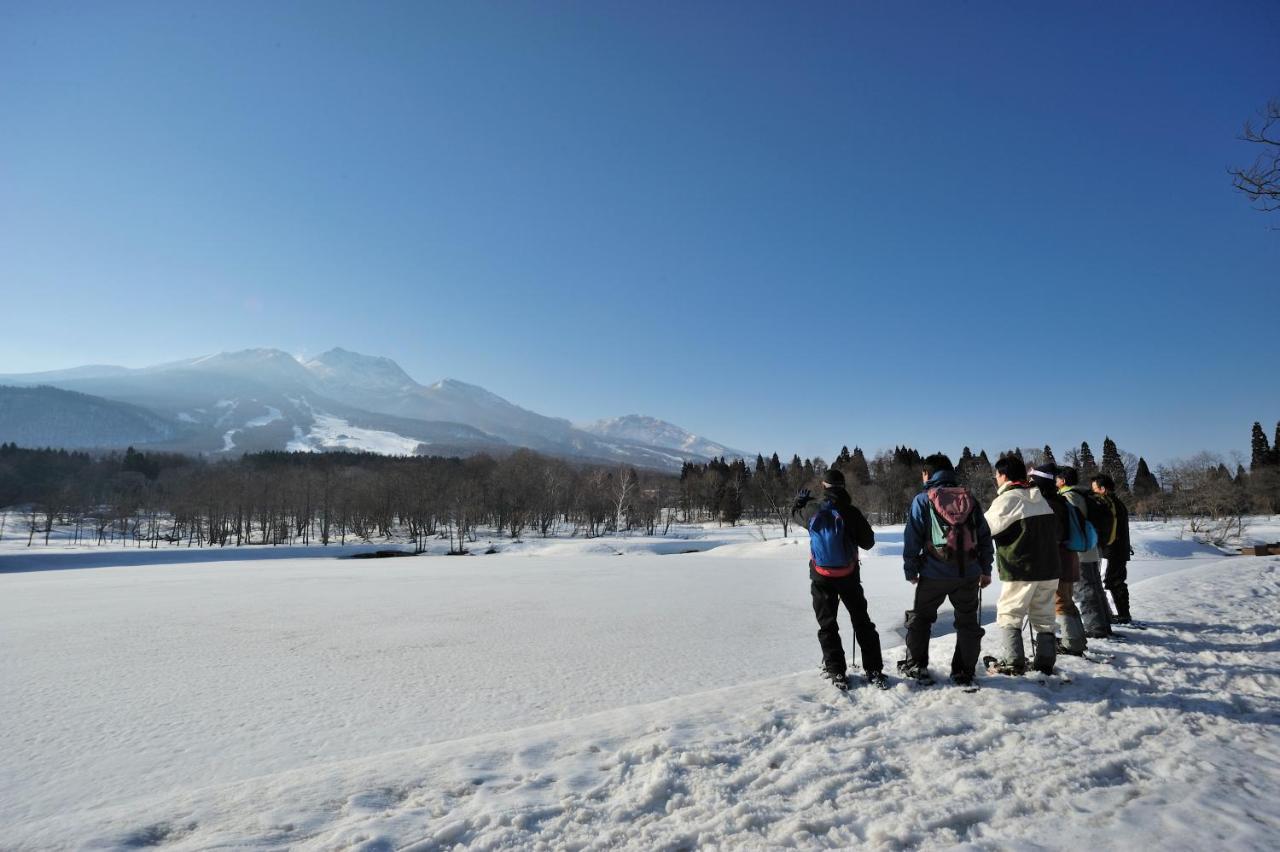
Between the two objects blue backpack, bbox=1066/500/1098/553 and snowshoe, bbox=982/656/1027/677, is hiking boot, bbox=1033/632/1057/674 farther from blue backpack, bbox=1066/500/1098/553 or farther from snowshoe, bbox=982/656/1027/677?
blue backpack, bbox=1066/500/1098/553

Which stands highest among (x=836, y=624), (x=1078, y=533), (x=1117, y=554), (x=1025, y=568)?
(x=1078, y=533)

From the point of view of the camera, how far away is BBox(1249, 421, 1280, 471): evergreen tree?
85831 mm

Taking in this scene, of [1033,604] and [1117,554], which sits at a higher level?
[1117,554]

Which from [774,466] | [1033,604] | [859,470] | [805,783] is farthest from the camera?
[774,466]

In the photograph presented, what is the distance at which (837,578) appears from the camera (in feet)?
18.6

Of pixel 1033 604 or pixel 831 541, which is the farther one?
pixel 1033 604

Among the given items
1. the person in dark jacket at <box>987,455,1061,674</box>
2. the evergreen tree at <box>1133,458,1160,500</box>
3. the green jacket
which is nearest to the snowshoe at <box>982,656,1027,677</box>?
the person in dark jacket at <box>987,455,1061,674</box>

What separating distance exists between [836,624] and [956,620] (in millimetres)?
1084

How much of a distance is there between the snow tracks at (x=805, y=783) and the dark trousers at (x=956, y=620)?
0.33 m

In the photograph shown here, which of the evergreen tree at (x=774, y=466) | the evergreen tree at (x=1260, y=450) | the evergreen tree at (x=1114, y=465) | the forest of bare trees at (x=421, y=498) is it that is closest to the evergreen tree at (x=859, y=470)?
the forest of bare trees at (x=421, y=498)

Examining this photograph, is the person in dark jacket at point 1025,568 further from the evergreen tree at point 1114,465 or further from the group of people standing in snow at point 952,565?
the evergreen tree at point 1114,465

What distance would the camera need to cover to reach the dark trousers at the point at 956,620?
→ 5406mm

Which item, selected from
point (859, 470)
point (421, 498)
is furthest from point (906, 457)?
point (421, 498)

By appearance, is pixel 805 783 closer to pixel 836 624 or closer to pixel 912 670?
pixel 836 624
